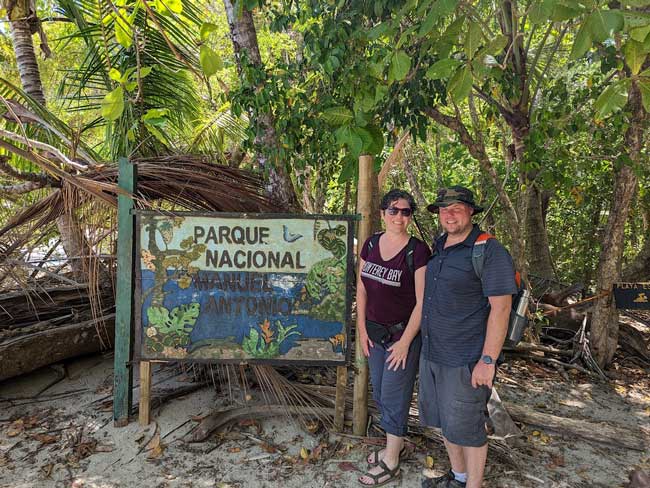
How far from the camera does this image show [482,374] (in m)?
2.54

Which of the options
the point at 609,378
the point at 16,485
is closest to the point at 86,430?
the point at 16,485

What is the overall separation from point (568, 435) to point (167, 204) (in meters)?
3.74

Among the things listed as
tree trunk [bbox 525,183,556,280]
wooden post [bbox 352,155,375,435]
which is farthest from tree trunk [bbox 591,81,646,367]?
wooden post [bbox 352,155,375,435]

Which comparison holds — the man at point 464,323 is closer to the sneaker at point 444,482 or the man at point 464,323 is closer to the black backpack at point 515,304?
the black backpack at point 515,304

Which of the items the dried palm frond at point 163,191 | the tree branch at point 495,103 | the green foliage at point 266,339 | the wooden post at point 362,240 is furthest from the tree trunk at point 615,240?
the green foliage at point 266,339

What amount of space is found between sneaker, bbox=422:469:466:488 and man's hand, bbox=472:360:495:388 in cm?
77

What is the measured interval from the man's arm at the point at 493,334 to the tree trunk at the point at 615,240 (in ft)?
11.8

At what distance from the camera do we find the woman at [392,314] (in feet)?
9.60

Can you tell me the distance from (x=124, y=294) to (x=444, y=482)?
8.26 ft

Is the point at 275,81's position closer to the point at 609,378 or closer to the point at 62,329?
the point at 62,329

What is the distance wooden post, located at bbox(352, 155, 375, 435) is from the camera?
3.43 m

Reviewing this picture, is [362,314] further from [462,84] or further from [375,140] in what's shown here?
[462,84]

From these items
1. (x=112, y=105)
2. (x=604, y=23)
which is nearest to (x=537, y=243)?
(x=604, y=23)

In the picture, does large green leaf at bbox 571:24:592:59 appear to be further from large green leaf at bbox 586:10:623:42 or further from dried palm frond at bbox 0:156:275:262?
dried palm frond at bbox 0:156:275:262
